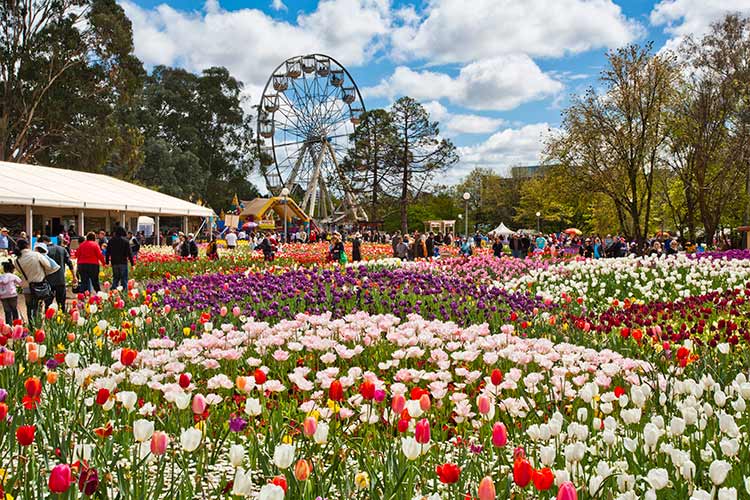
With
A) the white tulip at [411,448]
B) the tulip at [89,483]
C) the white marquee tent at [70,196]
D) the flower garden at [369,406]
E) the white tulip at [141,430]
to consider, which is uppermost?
the white marquee tent at [70,196]

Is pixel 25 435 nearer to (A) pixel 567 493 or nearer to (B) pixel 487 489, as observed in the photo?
(B) pixel 487 489

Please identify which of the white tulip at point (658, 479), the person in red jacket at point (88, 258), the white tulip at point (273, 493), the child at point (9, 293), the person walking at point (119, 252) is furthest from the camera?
the person walking at point (119, 252)

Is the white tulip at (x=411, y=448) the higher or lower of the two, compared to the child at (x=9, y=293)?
higher

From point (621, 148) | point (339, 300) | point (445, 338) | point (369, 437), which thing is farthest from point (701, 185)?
point (369, 437)

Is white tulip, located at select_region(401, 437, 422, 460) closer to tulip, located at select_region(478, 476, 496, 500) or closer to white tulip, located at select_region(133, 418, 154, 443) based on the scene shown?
tulip, located at select_region(478, 476, 496, 500)

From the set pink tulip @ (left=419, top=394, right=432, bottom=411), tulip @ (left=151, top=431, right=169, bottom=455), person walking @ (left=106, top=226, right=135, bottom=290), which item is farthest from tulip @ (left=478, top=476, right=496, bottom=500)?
person walking @ (left=106, top=226, right=135, bottom=290)

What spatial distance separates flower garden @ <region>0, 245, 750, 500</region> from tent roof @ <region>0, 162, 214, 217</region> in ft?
47.1

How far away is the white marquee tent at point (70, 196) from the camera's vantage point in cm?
1988

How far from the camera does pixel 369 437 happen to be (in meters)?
3.15

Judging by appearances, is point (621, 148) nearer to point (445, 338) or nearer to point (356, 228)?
point (445, 338)

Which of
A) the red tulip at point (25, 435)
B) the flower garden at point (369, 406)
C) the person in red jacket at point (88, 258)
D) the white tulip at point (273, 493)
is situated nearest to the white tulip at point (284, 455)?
the flower garden at point (369, 406)

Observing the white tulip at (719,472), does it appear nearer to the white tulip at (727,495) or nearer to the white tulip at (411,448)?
the white tulip at (727,495)

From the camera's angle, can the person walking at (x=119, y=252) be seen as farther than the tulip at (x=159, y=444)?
Yes

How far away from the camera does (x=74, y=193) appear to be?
73.4 feet
